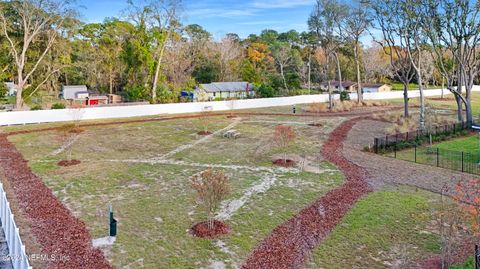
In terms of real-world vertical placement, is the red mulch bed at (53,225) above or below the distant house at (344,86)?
below

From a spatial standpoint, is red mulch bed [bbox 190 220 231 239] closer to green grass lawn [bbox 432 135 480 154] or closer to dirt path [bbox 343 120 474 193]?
dirt path [bbox 343 120 474 193]

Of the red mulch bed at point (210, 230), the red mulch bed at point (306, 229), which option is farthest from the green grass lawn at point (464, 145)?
the red mulch bed at point (210, 230)

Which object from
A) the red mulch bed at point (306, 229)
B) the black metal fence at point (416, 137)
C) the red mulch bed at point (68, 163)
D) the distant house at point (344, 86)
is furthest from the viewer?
the distant house at point (344, 86)

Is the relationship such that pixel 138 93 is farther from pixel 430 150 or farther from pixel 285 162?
pixel 430 150

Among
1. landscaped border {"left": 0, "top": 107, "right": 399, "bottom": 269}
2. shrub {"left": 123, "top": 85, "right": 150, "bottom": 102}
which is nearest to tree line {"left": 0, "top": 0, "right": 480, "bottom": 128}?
shrub {"left": 123, "top": 85, "right": 150, "bottom": 102}

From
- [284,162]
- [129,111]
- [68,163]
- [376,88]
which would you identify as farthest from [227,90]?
[68,163]

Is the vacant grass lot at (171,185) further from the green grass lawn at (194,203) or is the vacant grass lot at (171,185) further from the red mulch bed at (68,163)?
the red mulch bed at (68,163)

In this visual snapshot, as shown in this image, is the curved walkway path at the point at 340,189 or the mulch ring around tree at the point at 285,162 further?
the mulch ring around tree at the point at 285,162
